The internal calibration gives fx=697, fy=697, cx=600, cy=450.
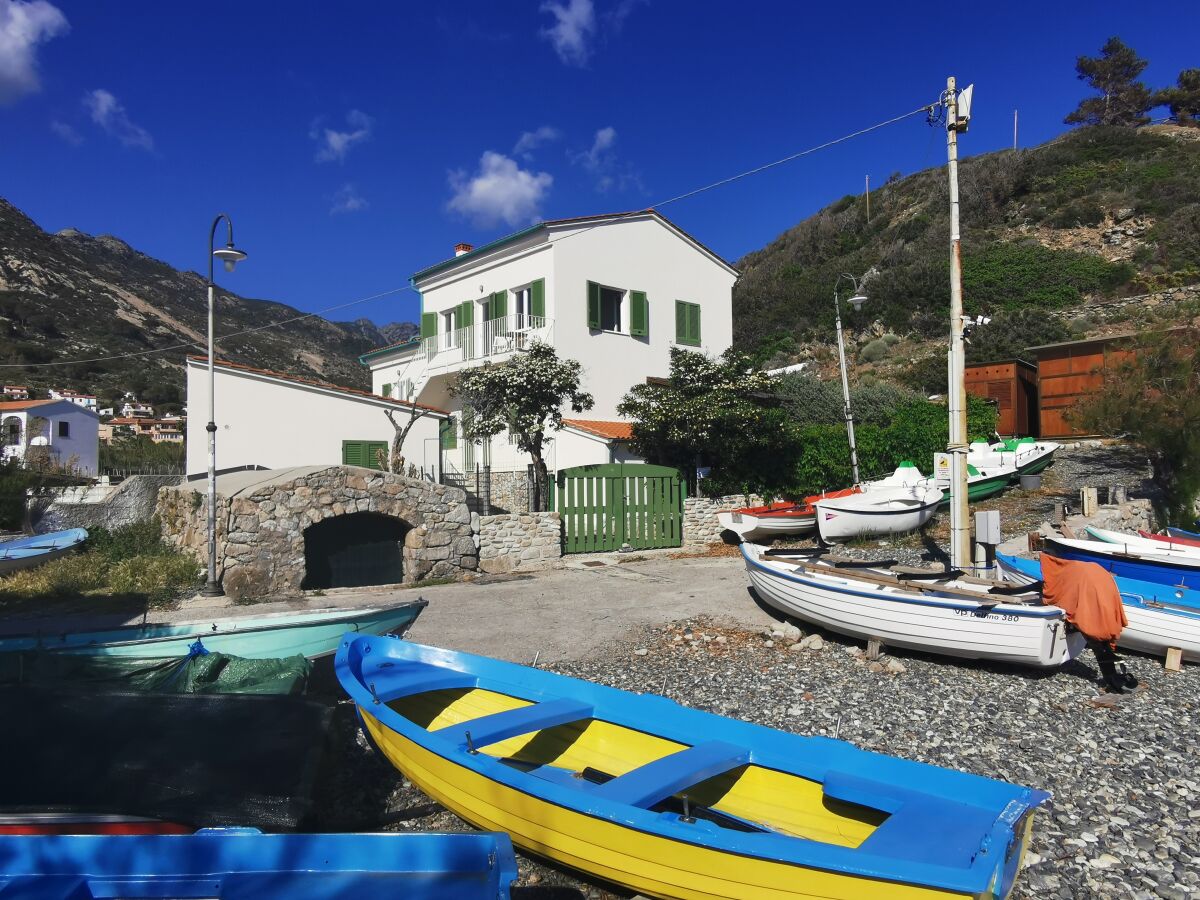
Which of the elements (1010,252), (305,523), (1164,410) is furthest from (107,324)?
(1164,410)

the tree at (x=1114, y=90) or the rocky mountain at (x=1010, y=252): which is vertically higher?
the tree at (x=1114, y=90)

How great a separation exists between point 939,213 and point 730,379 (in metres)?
41.4

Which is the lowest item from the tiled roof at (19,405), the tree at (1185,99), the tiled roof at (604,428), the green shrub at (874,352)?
the tiled roof at (604,428)

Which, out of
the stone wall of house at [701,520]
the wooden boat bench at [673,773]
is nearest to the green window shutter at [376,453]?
the stone wall of house at [701,520]

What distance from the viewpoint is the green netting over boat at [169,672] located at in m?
5.18

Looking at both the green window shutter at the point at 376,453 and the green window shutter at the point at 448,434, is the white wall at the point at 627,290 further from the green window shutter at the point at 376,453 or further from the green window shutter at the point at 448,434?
the green window shutter at the point at 376,453

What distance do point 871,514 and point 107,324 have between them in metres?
71.3

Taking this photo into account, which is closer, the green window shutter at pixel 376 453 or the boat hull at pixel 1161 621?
the boat hull at pixel 1161 621

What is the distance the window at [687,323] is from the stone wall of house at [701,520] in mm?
7910

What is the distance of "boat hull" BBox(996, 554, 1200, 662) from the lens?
7344 millimetres

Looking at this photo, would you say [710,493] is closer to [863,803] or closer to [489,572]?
[489,572]

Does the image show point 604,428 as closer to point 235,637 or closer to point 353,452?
point 353,452

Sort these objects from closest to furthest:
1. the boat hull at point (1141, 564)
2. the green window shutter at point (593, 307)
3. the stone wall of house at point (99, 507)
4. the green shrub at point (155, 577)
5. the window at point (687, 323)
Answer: the boat hull at point (1141, 564) < the green shrub at point (155, 577) < the stone wall of house at point (99, 507) < the green window shutter at point (593, 307) < the window at point (687, 323)

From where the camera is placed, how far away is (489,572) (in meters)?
13.5
